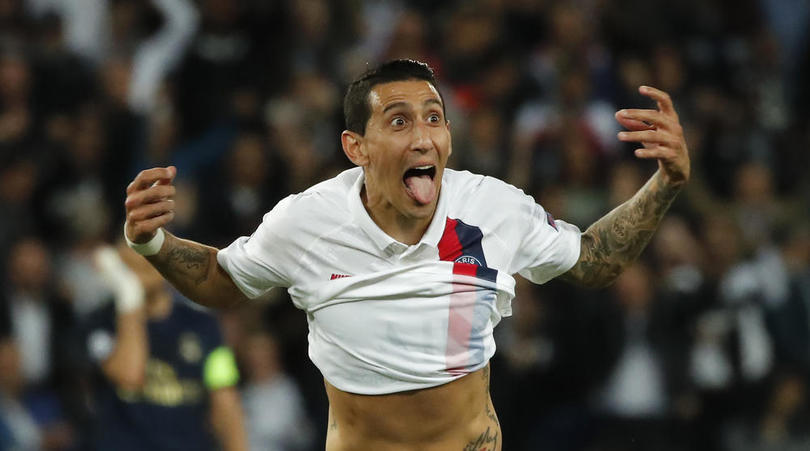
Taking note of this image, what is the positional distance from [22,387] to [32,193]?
4.19 ft

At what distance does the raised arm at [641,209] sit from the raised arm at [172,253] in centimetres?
112

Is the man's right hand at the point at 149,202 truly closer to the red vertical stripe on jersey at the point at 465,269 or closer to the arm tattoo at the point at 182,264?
the arm tattoo at the point at 182,264

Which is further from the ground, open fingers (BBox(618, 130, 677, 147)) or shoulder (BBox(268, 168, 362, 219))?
open fingers (BBox(618, 130, 677, 147))

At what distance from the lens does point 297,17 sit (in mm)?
9289

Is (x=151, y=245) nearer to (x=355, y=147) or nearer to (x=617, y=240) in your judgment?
(x=355, y=147)

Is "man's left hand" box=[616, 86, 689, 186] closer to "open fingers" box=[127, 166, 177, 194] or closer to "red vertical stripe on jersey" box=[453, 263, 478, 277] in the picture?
"red vertical stripe on jersey" box=[453, 263, 478, 277]

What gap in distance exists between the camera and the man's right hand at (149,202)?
3850mm

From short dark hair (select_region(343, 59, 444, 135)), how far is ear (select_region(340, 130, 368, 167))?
19mm

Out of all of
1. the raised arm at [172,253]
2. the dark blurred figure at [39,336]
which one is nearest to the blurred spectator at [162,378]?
the dark blurred figure at [39,336]

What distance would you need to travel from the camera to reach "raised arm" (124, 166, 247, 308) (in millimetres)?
3871

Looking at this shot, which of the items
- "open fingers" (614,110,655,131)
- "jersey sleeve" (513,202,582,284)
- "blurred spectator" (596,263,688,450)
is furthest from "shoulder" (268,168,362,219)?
"blurred spectator" (596,263,688,450)

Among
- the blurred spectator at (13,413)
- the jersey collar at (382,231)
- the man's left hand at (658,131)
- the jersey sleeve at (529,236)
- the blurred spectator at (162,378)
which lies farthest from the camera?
the blurred spectator at (13,413)

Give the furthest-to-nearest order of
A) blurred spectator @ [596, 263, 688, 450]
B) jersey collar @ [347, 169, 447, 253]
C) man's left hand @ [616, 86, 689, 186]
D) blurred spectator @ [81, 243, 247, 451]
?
blurred spectator @ [596, 263, 688, 450], blurred spectator @ [81, 243, 247, 451], jersey collar @ [347, 169, 447, 253], man's left hand @ [616, 86, 689, 186]

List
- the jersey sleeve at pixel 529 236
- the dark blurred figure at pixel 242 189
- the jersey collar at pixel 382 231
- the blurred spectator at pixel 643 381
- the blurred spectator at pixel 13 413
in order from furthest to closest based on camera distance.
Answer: the dark blurred figure at pixel 242 189 → the blurred spectator at pixel 643 381 → the blurred spectator at pixel 13 413 → the jersey sleeve at pixel 529 236 → the jersey collar at pixel 382 231
